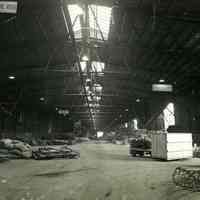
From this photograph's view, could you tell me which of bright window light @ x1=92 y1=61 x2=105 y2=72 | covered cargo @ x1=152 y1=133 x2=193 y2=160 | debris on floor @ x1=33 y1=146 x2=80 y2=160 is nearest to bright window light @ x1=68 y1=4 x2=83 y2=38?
bright window light @ x1=92 y1=61 x2=105 y2=72

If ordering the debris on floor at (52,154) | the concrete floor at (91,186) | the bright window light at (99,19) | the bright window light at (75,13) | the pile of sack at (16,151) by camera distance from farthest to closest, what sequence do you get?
the pile of sack at (16,151), the debris on floor at (52,154), the bright window light at (99,19), the bright window light at (75,13), the concrete floor at (91,186)

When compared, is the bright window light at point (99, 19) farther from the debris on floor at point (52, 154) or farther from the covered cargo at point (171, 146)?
the debris on floor at point (52, 154)

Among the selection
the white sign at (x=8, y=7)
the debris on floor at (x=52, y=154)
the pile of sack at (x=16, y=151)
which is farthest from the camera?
the pile of sack at (x=16, y=151)

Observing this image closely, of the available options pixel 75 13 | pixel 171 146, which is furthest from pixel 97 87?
pixel 171 146

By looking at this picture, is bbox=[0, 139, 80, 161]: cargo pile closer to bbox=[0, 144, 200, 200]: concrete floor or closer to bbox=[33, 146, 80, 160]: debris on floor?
bbox=[33, 146, 80, 160]: debris on floor

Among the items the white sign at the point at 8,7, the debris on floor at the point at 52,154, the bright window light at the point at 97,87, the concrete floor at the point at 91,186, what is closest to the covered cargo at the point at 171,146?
the concrete floor at the point at 91,186

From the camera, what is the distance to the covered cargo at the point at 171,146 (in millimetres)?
10438

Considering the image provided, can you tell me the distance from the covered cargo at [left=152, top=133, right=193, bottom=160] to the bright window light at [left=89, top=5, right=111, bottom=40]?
7122 millimetres

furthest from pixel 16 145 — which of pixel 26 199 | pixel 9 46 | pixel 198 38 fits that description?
pixel 198 38

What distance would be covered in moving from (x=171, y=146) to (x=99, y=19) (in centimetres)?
826

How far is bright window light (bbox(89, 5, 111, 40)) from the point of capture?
Answer: 10578 mm

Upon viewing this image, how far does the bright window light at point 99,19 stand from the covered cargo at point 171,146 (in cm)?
712

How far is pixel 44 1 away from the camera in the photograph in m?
9.32

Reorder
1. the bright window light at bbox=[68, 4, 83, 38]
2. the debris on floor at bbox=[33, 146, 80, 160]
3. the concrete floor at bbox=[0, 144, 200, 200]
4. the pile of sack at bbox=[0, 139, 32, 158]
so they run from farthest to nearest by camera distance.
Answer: the pile of sack at bbox=[0, 139, 32, 158], the debris on floor at bbox=[33, 146, 80, 160], the bright window light at bbox=[68, 4, 83, 38], the concrete floor at bbox=[0, 144, 200, 200]
